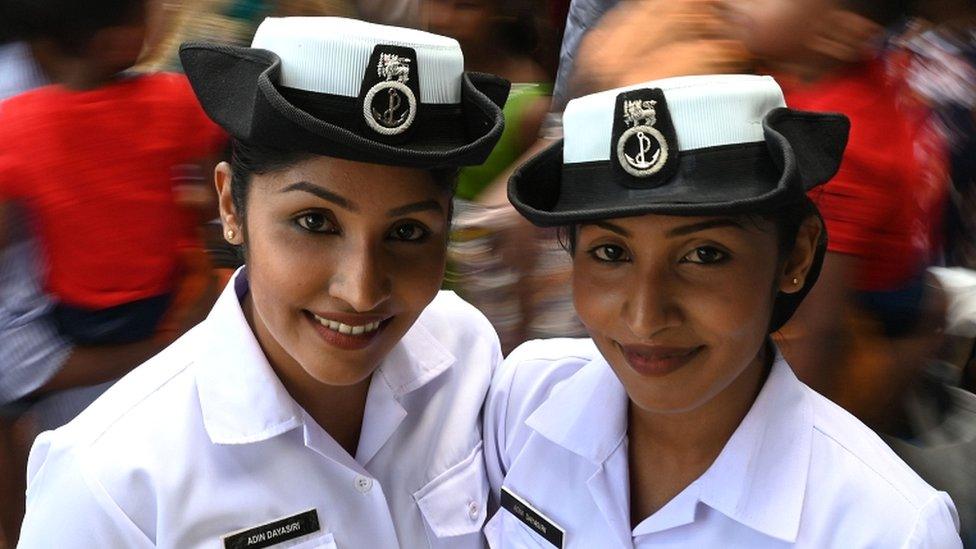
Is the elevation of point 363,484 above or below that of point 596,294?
below

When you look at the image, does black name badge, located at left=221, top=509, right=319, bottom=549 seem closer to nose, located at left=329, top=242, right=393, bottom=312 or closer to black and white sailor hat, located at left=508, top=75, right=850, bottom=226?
nose, located at left=329, top=242, right=393, bottom=312

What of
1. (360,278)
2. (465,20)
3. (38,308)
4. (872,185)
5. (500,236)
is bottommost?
(38,308)

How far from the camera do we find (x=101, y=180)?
2.56m

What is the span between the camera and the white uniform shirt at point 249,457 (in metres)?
1.69

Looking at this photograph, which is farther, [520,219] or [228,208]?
[520,219]

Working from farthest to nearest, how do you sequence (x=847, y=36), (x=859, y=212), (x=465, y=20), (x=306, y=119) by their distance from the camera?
(x=465, y=20)
(x=847, y=36)
(x=859, y=212)
(x=306, y=119)

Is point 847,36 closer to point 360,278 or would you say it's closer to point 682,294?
point 682,294

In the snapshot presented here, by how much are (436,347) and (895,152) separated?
990mm

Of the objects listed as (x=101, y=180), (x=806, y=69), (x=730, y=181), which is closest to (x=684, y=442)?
(x=730, y=181)

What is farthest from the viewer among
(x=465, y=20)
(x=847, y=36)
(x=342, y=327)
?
(x=465, y=20)

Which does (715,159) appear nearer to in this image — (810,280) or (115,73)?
(810,280)

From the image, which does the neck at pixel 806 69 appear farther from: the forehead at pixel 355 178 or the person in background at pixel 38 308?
the person in background at pixel 38 308

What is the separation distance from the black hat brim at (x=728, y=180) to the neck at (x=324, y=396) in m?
0.49

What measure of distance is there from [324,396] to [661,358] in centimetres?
60
